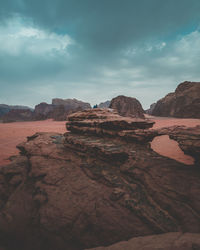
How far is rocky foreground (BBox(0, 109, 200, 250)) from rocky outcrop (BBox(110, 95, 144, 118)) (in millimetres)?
18267

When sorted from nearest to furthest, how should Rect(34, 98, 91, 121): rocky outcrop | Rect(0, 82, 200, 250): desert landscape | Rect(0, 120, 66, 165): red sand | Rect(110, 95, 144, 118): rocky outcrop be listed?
1. Rect(0, 82, 200, 250): desert landscape
2. Rect(0, 120, 66, 165): red sand
3. Rect(110, 95, 144, 118): rocky outcrop
4. Rect(34, 98, 91, 121): rocky outcrop

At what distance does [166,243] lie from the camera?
65.6 inches

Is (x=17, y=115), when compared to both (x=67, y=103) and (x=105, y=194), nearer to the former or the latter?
(x=67, y=103)

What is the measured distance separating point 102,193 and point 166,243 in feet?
4.59

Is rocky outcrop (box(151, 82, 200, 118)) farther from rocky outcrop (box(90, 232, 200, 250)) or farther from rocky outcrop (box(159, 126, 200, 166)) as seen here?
rocky outcrop (box(90, 232, 200, 250))

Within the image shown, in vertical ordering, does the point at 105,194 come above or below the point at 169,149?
above

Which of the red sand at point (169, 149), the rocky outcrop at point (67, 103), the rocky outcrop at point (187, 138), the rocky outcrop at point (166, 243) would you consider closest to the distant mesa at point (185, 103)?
the red sand at point (169, 149)

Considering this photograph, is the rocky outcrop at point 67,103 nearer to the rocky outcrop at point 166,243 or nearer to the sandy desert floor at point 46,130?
the sandy desert floor at point 46,130

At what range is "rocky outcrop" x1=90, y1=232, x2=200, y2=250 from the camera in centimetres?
153

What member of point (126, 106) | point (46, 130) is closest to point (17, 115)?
point (46, 130)

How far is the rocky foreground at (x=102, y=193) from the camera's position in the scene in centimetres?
223

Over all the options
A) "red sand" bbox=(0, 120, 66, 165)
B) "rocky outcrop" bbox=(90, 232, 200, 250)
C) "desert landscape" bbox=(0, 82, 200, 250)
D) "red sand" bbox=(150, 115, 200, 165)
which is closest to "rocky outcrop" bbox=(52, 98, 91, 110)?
"red sand" bbox=(0, 120, 66, 165)

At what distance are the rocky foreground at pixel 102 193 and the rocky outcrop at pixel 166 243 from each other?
0.05m

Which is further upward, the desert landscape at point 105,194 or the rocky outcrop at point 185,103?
the rocky outcrop at point 185,103
